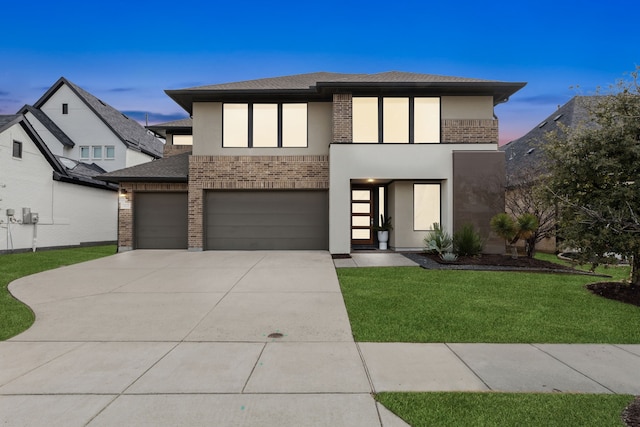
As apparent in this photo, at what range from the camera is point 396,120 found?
43.6 feet

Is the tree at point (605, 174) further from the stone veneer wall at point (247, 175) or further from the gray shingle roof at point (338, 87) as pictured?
the stone veneer wall at point (247, 175)

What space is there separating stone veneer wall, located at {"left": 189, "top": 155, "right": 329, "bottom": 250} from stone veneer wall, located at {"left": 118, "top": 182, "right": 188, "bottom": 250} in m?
1.03

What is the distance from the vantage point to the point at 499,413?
9.21 ft

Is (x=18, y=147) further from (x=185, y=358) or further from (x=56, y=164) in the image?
(x=185, y=358)

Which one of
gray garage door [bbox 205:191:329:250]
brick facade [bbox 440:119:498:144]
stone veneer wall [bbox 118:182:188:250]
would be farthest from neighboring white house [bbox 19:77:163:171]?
brick facade [bbox 440:119:498:144]

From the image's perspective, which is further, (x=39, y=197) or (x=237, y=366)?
(x=39, y=197)

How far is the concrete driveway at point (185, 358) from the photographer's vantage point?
112 inches

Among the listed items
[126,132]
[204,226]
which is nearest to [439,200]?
[204,226]

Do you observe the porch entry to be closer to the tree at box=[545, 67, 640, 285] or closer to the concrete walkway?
the tree at box=[545, 67, 640, 285]

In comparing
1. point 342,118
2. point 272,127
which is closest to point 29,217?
point 272,127

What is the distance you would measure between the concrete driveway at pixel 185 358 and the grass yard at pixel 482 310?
0.64 m

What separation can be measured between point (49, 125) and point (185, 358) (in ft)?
88.3

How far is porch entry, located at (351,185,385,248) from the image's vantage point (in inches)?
587

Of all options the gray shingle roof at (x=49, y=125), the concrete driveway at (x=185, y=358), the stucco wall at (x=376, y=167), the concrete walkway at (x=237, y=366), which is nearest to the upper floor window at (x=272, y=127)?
the stucco wall at (x=376, y=167)
